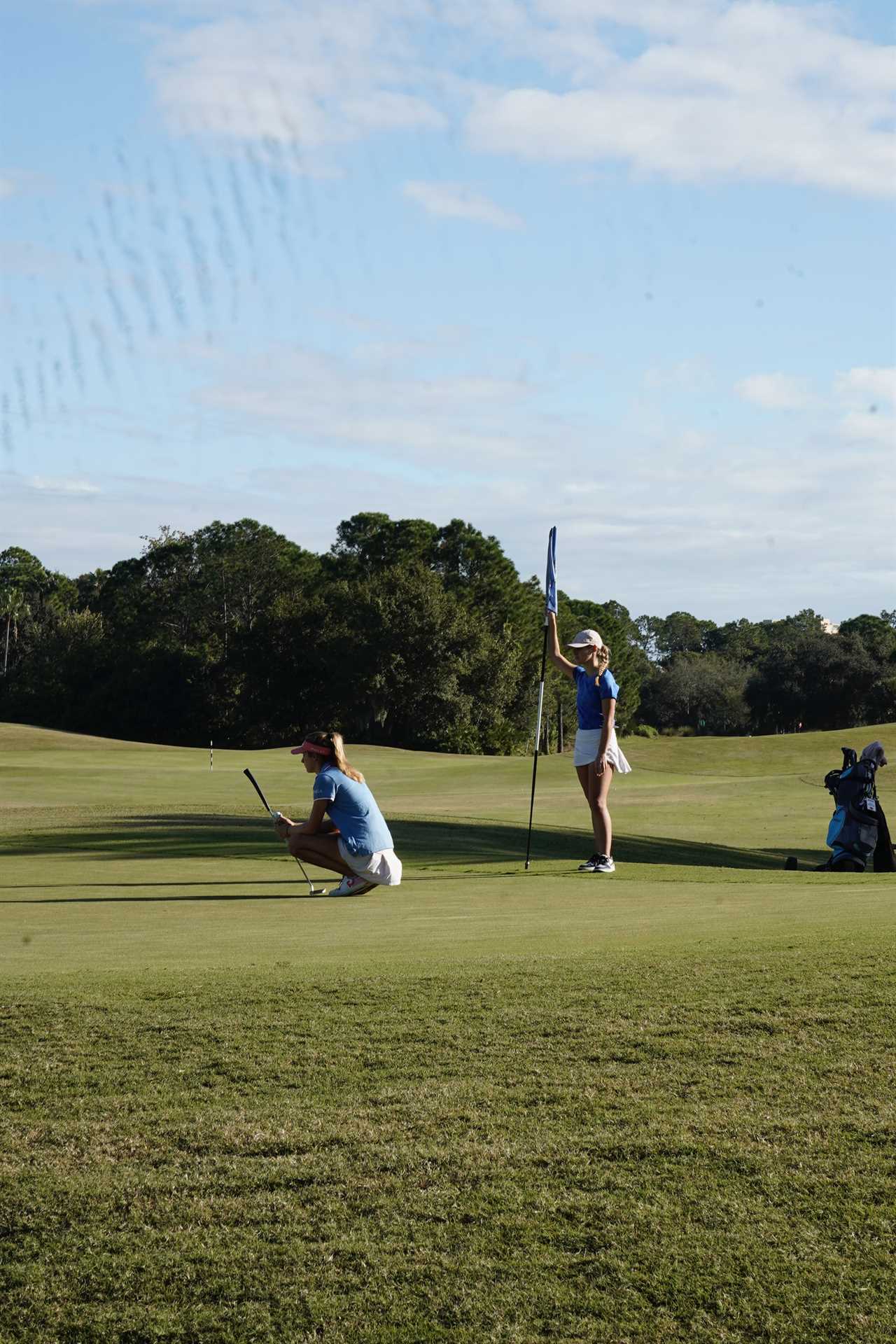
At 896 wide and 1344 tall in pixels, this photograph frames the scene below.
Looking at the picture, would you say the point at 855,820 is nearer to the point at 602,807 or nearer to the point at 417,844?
the point at 602,807

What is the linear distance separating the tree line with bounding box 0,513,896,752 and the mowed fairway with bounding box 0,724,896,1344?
6455 centimetres

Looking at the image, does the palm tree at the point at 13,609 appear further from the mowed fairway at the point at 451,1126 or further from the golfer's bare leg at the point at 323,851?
the mowed fairway at the point at 451,1126

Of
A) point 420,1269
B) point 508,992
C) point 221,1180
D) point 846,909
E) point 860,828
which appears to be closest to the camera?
point 420,1269

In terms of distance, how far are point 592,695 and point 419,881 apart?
105 inches

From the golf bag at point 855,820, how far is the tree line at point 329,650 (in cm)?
5563

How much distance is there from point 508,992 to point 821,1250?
2.88m

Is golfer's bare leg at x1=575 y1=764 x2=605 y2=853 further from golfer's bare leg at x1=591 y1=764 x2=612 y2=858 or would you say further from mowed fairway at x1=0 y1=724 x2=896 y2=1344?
mowed fairway at x1=0 y1=724 x2=896 y2=1344

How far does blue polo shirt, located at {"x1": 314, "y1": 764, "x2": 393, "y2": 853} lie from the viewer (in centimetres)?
1130

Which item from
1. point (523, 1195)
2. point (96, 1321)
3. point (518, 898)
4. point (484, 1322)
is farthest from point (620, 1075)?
point (518, 898)

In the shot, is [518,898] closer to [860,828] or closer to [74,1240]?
[860,828]

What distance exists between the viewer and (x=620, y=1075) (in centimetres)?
480

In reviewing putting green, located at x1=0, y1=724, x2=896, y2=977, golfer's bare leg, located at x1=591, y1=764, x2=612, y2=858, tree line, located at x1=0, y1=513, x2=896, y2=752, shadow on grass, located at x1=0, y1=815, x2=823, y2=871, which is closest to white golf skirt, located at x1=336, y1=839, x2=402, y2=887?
putting green, located at x1=0, y1=724, x2=896, y2=977

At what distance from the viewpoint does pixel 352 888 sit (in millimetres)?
11594

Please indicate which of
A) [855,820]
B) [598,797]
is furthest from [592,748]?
[855,820]
